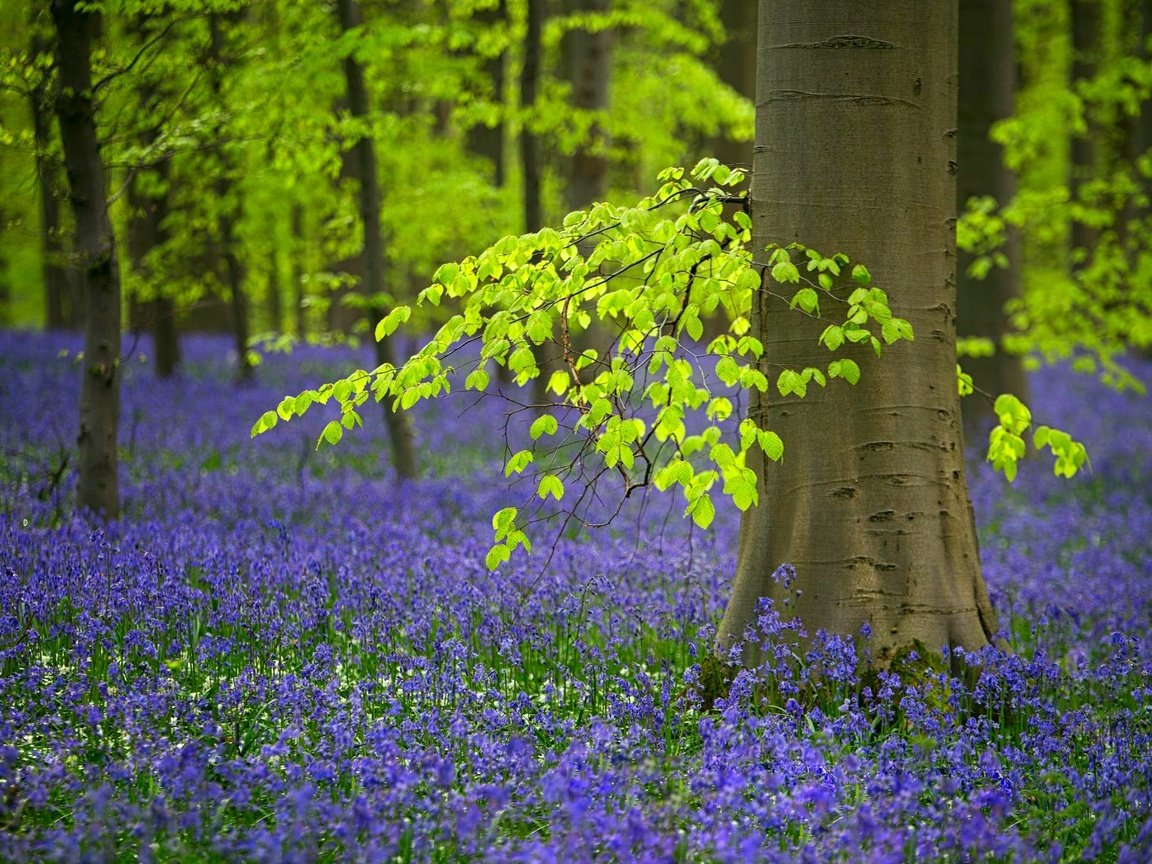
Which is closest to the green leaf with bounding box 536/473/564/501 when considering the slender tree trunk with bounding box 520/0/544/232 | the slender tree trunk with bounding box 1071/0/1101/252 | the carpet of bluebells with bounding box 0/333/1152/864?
the carpet of bluebells with bounding box 0/333/1152/864

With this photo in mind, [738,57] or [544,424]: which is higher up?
[738,57]

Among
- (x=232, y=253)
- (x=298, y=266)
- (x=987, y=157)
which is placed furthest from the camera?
(x=298, y=266)

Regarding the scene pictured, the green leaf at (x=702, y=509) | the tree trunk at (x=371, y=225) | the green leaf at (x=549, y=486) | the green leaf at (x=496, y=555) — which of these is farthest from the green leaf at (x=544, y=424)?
the tree trunk at (x=371, y=225)

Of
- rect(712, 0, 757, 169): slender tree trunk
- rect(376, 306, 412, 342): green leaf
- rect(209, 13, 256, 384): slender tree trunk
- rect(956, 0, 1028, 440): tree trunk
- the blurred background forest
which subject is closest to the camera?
rect(376, 306, 412, 342): green leaf

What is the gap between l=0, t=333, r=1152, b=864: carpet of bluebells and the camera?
292 centimetres

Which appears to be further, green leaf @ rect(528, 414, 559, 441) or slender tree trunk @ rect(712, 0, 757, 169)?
slender tree trunk @ rect(712, 0, 757, 169)

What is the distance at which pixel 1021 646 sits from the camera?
5.74 m

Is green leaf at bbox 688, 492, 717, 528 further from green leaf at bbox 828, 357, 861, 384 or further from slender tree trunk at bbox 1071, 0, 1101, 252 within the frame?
slender tree trunk at bbox 1071, 0, 1101, 252

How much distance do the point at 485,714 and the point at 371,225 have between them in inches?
251

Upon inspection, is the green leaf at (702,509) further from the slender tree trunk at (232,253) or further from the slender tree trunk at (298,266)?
the slender tree trunk at (232,253)

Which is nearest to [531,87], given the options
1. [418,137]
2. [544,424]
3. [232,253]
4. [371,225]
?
[371,225]

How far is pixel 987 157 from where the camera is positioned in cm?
1142

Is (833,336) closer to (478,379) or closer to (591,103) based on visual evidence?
(478,379)

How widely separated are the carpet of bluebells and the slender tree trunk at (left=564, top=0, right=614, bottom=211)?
6.32 metres
